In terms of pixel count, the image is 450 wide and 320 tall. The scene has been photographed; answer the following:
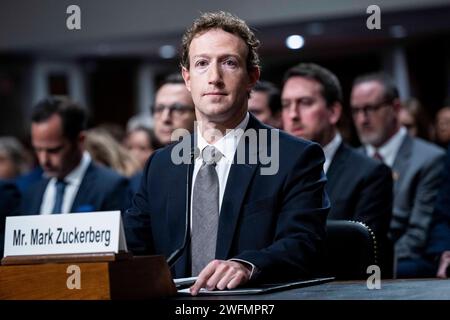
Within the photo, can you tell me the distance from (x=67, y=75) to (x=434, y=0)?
16.4 feet

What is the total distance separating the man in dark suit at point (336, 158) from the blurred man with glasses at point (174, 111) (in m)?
0.63

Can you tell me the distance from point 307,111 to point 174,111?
0.83m

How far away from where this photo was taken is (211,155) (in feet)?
8.59

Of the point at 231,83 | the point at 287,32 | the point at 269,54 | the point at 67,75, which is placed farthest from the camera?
the point at 67,75

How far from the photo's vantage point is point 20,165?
22.4 feet

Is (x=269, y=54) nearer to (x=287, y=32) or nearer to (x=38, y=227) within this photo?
(x=287, y=32)

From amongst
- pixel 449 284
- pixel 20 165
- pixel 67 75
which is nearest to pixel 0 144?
pixel 20 165

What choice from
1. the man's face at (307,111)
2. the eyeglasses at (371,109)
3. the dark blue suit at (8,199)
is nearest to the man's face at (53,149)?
the dark blue suit at (8,199)

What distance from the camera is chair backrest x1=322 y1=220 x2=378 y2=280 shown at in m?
2.82

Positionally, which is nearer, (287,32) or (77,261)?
(77,261)

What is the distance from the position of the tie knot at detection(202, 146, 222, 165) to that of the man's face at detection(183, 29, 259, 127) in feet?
0.28

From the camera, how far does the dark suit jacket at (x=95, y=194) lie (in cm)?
464

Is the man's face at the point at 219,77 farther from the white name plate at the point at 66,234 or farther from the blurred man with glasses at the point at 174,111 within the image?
the blurred man with glasses at the point at 174,111

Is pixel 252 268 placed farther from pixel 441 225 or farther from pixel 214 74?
pixel 441 225
